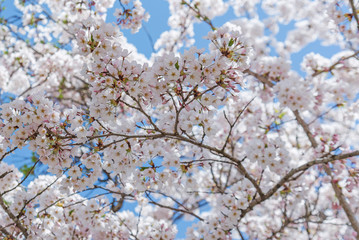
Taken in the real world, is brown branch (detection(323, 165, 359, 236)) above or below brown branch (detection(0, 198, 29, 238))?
above

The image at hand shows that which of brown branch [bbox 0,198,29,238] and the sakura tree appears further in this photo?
brown branch [bbox 0,198,29,238]

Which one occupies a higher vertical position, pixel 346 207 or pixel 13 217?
pixel 346 207

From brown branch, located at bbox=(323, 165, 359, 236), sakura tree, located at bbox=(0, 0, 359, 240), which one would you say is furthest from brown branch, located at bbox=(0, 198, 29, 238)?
brown branch, located at bbox=(323, 165, 359, 236)

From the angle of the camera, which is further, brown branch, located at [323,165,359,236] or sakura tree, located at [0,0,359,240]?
brown branch, located at [323,165,359,236]

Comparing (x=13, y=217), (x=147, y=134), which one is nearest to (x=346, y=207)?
(x=147, y=134)

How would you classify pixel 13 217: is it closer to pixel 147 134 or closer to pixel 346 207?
pixel 147 134

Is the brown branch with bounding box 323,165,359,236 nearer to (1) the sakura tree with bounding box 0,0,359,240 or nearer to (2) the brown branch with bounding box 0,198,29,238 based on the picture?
(1) the sakura tree with bounding box 0,0,359,240

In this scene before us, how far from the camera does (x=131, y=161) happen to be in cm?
241

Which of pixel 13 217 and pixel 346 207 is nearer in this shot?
pixel 13 217

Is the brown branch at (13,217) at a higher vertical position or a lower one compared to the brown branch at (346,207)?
lower

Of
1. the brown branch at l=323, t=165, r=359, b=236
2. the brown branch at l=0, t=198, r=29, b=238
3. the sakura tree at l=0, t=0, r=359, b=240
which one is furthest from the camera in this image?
the brown branch at l=323, t=165, r=359, b=236

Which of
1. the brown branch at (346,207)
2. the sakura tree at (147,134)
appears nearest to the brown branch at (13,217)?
the sakura tree at (147,134)

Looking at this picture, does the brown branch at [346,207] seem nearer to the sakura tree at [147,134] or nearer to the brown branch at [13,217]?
the sakura tree at [147,134]

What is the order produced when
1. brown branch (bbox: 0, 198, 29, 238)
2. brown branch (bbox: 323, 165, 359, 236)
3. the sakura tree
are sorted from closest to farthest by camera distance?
the sakura tree → brown branch (bbox: 0, 198, 29, 238) → brown branch (bbox: 323, 165, 359, 236)
